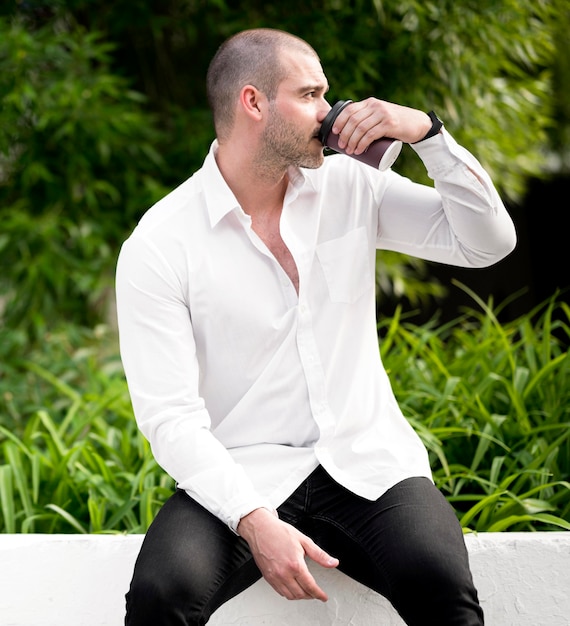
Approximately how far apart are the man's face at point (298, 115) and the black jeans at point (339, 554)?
2.05 feet

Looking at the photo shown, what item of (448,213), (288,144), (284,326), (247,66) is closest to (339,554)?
(284,326)

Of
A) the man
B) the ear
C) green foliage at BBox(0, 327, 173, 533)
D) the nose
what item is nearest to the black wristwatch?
the man

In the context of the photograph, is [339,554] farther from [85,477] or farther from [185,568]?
[85,477]

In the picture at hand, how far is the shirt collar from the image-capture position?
70.5 inches

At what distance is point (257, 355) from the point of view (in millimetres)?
1767

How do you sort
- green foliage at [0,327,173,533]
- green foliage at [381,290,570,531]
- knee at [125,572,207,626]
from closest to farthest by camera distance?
1. knee at [125,572,207,626]
2. green foliage at [381,290,570,531]
3. green foliage at [0,327,173,533]

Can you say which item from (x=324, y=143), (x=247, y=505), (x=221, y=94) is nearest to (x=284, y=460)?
(x=247, y=505)

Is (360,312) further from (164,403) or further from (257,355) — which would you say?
(164,403)

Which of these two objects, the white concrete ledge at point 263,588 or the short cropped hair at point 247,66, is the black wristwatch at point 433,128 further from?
the white concrete ledge at point 263,588

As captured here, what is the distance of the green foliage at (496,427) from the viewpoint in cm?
208

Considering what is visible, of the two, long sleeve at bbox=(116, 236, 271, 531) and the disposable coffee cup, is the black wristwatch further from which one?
long sleeve at bbox=(116, 236, 271, 531)

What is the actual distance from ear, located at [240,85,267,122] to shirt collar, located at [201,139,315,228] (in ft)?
0.45

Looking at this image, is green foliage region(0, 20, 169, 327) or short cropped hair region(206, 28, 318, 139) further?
green foliage region(0, 20, 169, 327)

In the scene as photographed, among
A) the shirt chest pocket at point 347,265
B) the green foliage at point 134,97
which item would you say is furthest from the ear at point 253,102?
the green foliage at point 134,97
